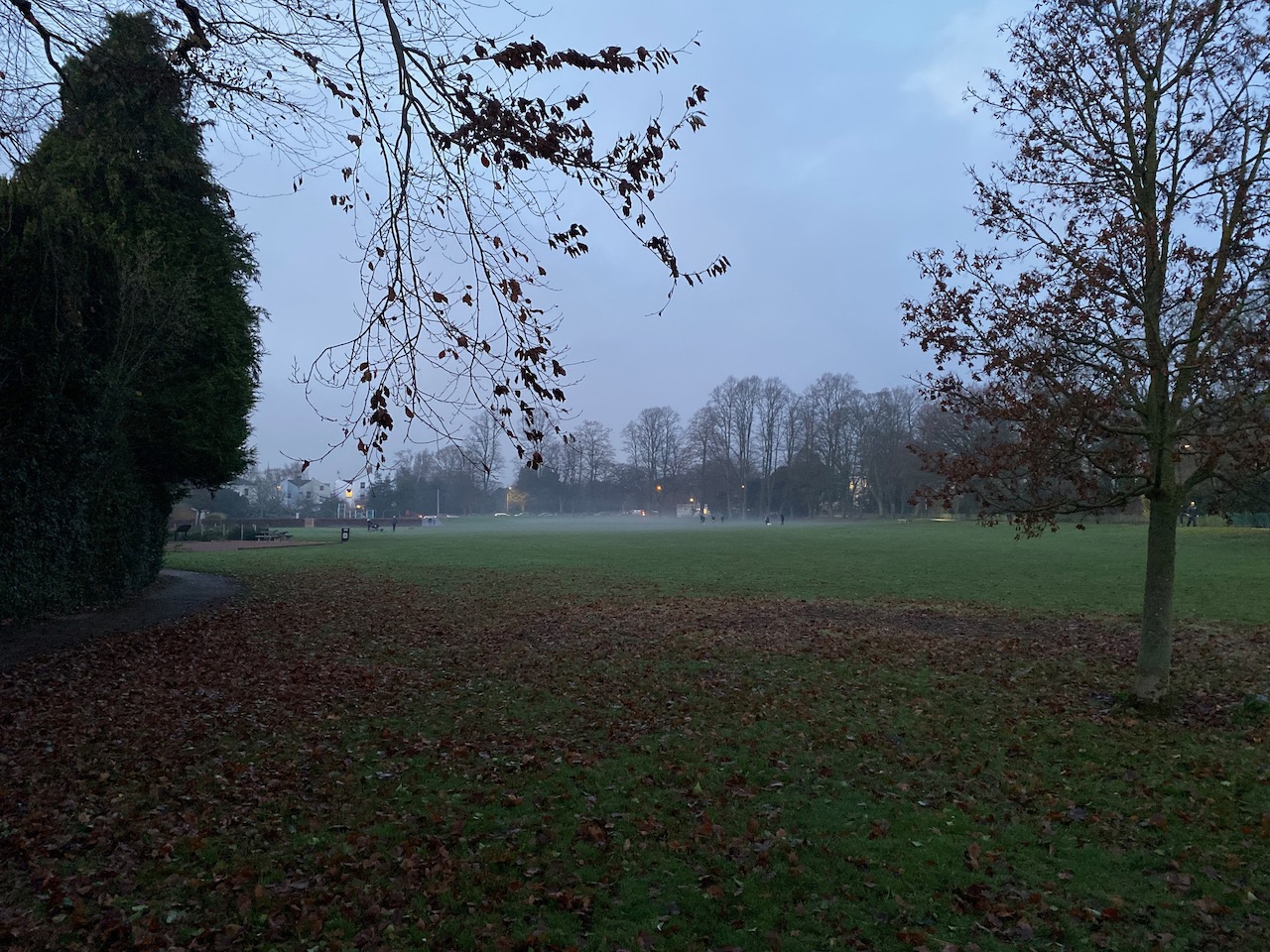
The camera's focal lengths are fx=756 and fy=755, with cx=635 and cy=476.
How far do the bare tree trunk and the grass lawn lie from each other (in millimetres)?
375

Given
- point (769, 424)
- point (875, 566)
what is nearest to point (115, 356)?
point (875, 566)

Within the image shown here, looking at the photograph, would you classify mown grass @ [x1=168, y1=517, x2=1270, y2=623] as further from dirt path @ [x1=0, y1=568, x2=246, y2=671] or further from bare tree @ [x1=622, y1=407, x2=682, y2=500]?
bare tree @ [x1=622, y1=407, x2=682, y2=500]

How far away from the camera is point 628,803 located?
5.96 meters

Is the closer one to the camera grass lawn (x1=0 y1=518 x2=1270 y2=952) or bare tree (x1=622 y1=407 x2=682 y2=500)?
grass lawn (x1=0 y1=518 x2=1270 y2=952)

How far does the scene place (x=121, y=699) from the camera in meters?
8.92

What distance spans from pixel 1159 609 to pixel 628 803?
678 centimetres

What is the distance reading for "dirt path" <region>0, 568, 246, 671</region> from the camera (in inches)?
475

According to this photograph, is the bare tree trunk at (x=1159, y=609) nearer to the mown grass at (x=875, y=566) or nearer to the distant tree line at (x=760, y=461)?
the mown grass at (x=875, y=566)

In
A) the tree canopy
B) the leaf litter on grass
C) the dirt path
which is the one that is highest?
the tree canopy

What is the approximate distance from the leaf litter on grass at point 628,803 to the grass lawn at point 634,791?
3 cm

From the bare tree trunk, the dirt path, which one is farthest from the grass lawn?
the dirt path

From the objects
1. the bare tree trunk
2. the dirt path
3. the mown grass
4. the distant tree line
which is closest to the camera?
the bare tree trunk

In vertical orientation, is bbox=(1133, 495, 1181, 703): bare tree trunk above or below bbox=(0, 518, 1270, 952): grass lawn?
above

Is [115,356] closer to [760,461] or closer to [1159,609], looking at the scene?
[1159,609]
